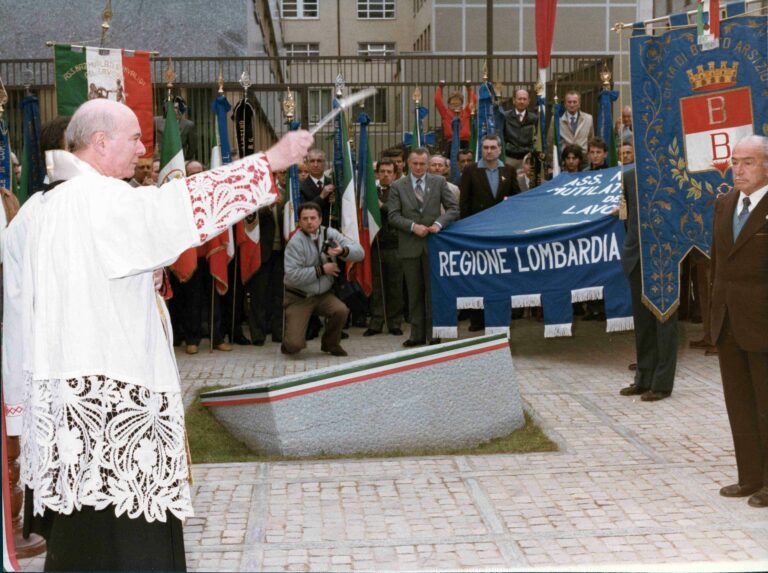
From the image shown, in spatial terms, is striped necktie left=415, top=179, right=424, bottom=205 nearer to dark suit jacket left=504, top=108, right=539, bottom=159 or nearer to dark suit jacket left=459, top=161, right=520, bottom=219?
dark suit jacket left=459, top=161, right=520, bottom=219

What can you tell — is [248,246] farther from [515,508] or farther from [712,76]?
[515,508]

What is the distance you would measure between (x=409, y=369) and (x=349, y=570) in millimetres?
2152

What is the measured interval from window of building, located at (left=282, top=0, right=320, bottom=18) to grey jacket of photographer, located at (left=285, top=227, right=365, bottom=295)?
55.8 ft

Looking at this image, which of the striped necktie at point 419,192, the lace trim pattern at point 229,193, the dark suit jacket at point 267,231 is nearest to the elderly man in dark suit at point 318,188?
the dark suit jacket at point 267,231

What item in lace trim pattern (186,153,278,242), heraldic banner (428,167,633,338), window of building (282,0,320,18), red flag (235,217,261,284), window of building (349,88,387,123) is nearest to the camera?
lace trim pattern (186,153,278,242)

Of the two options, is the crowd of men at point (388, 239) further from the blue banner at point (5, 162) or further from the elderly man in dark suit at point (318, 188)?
the blue banner at point (5, 162)

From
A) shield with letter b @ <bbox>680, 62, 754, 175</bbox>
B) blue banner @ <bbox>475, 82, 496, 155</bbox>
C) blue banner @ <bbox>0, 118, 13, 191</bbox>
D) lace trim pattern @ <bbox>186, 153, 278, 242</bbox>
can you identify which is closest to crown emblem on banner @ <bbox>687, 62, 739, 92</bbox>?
shield with letter b @ <bbox>680, 62, 754, 175</bbox>

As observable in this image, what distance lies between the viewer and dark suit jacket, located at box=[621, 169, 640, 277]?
7574mm

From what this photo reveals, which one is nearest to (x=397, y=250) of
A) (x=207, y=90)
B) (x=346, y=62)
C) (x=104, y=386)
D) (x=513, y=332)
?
(x=513, y=332)

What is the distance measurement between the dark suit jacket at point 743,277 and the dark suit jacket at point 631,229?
2391 millimetres

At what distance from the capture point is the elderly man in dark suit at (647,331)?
759cm

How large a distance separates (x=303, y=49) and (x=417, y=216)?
1780cm

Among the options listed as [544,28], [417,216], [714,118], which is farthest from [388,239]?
[714,118]

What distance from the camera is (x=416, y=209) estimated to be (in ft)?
34.2
